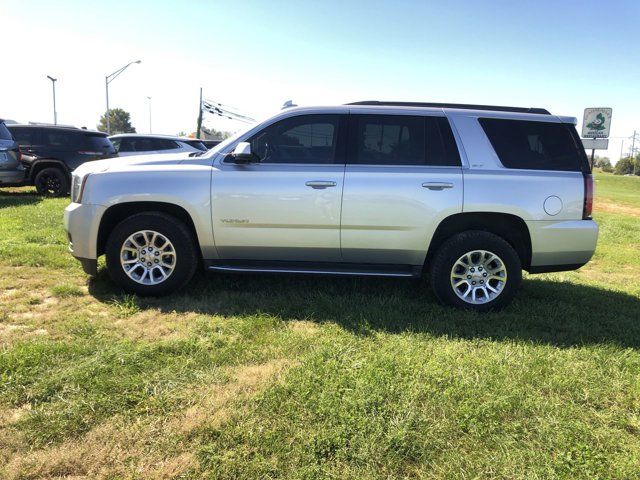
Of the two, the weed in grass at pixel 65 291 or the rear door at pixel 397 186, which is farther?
the weed in grass at pixel 65 291

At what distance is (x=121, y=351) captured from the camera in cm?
A: 327

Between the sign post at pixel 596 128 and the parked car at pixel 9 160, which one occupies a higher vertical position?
the sign post at pixel 596 128

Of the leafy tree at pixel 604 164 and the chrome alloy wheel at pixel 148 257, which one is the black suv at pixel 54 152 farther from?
the leafy tree at pixel 604 164

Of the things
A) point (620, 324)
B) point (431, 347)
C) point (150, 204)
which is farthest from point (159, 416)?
point (620, 324)

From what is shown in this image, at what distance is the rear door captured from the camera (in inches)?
168

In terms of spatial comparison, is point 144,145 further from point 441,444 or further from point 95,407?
point 441,444

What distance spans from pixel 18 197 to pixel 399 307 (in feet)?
33.4

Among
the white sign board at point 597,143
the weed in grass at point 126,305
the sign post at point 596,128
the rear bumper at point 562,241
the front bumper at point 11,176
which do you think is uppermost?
the sign post at point 596,128

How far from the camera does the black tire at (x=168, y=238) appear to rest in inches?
172

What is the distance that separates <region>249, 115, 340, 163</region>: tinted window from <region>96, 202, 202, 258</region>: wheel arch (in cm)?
94

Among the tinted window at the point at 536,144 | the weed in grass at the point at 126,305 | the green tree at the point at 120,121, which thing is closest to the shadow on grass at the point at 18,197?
the weed in grass at the point at 126,305

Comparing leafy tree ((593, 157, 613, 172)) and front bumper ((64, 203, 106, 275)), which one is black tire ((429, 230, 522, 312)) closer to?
front bumper ((64, 203, 106, 275))

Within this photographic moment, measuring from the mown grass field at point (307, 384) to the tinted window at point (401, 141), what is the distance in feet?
4.49

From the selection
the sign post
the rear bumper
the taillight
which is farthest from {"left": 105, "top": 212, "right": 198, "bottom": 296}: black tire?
the sign post
